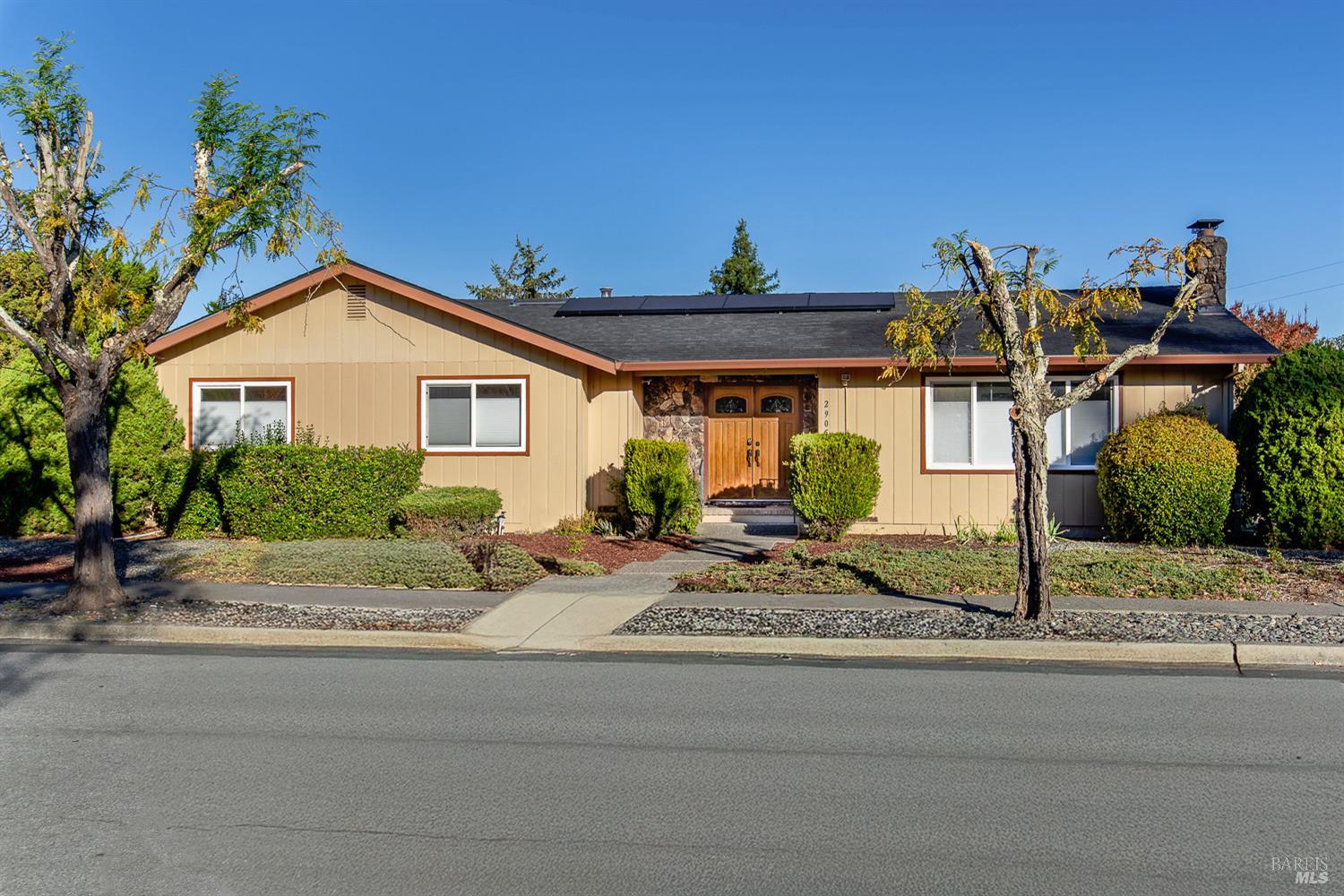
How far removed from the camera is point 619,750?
6180 millimetres

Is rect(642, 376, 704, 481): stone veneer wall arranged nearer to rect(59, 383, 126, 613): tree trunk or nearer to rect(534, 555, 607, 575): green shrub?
rect(534, 555, 607, 575): green shrub

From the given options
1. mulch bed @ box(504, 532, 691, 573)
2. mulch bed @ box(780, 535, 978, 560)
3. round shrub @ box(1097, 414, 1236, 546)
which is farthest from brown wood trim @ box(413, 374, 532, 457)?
round shrub @ box(1097, 414, 1236, 546)

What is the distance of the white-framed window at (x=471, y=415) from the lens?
17.3m

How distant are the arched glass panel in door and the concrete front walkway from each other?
5322 mm

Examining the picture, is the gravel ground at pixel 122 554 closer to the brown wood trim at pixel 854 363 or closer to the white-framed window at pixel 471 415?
the white-framed window at pixel 471 415

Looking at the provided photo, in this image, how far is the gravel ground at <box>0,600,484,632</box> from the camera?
987 cm

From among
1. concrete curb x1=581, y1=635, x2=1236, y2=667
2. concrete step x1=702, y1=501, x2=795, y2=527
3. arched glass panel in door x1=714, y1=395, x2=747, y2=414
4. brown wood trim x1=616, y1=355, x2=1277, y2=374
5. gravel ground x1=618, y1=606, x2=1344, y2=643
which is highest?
brown wood trim x1=616, y1=355, x2=1277, y2=374

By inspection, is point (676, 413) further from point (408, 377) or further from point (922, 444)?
point (408, 377)

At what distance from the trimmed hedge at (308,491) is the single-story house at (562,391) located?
160 centimetres

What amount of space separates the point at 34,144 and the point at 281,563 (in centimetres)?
508

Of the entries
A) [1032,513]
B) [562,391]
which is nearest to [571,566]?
[562,391]

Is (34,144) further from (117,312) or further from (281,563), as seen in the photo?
(281,563)

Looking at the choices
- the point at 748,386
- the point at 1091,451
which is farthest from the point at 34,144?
the point at 1091,451

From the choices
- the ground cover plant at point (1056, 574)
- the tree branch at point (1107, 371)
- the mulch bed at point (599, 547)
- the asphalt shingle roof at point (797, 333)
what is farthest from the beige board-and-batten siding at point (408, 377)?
the tree branch at point (1107, 371)
